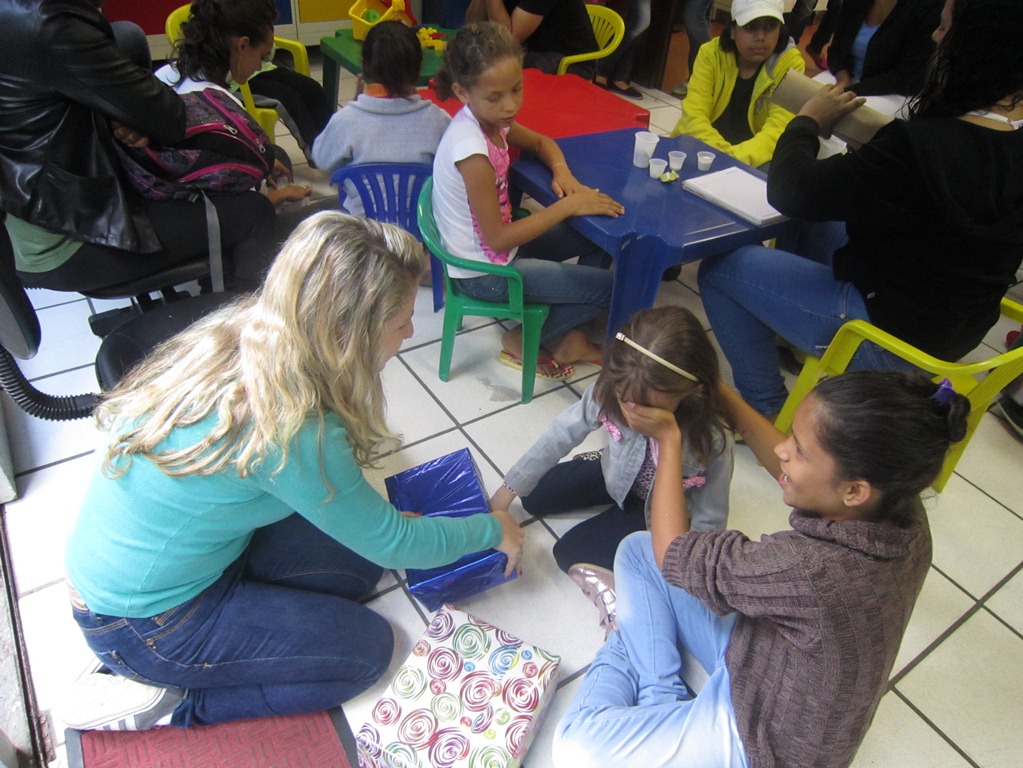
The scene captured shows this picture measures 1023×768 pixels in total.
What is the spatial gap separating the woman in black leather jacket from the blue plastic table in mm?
1038

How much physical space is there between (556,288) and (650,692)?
1200mm

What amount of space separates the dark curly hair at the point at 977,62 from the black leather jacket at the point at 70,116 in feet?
6.12

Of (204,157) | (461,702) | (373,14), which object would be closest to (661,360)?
(461,702)

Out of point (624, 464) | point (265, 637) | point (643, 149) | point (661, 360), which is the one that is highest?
point (643, 149)

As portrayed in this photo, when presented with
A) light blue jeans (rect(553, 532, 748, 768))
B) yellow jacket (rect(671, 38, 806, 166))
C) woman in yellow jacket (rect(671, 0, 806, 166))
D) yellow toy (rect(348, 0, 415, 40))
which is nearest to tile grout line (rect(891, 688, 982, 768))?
light blue jeans (rect(553, 532, 748, 768))

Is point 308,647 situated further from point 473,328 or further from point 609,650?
point 473,328

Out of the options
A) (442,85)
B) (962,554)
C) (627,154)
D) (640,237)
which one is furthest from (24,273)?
(962,554)

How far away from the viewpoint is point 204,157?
192 centimetres

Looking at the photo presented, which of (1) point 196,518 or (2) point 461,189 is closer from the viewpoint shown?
(1) point 196,518

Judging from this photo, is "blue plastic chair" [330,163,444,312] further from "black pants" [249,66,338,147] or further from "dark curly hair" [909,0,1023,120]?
"dark curly hair" [909,0,1023,120]

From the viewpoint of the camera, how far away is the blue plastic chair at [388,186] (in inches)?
86.2

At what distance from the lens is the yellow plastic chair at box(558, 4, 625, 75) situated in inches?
143

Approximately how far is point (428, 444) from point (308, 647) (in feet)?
2.65

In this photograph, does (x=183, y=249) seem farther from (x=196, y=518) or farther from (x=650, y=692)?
(x=650, y=692)
